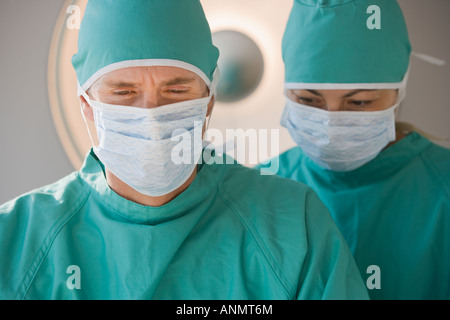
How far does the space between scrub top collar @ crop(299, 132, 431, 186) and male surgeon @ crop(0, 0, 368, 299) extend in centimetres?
47

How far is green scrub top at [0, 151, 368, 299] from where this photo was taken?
4.35 feet

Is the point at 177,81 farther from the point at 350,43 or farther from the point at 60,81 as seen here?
the point at 350,43

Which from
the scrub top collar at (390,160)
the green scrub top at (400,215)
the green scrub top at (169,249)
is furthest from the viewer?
the scrub top collar at (390,160)

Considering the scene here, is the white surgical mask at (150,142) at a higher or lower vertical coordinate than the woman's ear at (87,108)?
lower

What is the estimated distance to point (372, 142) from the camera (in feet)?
5.79

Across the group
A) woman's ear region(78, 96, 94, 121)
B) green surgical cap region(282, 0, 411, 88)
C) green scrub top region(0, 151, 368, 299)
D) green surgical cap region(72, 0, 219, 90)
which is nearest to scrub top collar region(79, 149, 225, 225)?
green scrub top region(0, 151, 368, 299)

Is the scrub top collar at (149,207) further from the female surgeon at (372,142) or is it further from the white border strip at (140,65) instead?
the female surgeon at (372,142)

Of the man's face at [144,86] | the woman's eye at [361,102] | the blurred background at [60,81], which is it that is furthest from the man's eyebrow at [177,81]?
the woman's eye at [361,102]

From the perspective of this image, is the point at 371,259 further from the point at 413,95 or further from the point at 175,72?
the point at 175,72

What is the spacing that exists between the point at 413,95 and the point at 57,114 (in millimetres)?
1450

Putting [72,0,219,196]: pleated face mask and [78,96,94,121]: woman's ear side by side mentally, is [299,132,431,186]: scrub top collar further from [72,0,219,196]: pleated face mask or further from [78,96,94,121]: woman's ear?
[78,96,94,121]: woman's ear

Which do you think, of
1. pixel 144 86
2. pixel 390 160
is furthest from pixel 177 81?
pixel 390 160

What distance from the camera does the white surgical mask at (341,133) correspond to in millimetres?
1726
